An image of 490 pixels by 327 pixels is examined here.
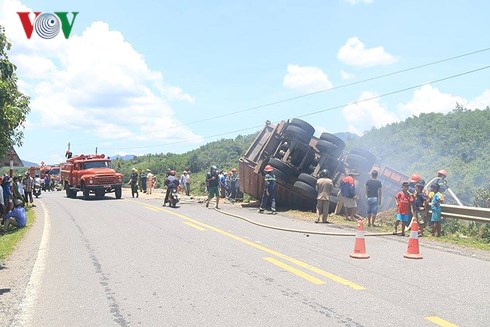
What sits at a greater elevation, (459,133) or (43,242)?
(459,133)

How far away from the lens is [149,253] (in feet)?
30.3

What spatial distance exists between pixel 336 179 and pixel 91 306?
539 inches

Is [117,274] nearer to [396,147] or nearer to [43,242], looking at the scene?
[43,242]

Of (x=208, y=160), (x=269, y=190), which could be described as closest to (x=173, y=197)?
(x=269, y=190)

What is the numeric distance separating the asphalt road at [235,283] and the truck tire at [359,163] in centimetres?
645

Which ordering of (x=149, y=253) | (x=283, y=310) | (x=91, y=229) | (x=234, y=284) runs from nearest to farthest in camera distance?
(x=283, y=310) → (x=234, y=284) → (x=149, y=253) → (x=91, y=229)

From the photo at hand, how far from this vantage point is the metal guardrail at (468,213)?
11.9 m

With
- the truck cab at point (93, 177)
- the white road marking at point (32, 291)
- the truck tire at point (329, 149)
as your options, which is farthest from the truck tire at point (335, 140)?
the truck cab at point (93, 177)

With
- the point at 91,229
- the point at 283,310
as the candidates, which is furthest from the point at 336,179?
the point at 283,310

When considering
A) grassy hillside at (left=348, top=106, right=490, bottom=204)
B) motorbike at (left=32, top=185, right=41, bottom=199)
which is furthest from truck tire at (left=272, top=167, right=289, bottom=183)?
motorbike at (left=32, top=185, right=41, bottom=199)

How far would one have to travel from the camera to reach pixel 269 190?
17.9 m

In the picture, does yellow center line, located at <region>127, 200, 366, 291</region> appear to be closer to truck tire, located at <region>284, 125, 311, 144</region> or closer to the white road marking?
the white road marking

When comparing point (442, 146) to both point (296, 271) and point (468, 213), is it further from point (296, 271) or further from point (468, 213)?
point (296, 271)

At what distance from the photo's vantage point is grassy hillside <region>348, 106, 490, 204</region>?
30.1 m
